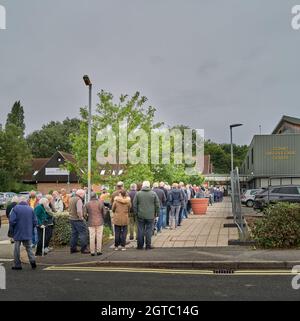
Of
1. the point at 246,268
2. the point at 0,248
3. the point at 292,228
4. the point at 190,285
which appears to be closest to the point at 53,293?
the point at 190,285

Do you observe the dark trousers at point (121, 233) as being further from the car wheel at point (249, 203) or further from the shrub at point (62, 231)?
the car wheel at point (249, 203)

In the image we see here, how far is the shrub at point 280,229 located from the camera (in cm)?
1326

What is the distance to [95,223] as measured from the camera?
1348 cm

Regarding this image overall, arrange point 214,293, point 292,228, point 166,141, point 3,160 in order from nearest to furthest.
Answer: point 214,293 → point 292,228 → point 166,141 → point 3,160

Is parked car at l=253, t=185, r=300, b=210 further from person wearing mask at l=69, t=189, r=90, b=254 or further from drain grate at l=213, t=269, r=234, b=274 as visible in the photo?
drain grate at l=213, t=269, r=234, b=274

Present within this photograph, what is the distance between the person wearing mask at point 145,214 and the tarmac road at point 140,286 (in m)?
2.79

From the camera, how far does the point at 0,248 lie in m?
16.1

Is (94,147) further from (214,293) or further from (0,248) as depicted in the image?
(214,293)

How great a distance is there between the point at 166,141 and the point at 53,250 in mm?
25455

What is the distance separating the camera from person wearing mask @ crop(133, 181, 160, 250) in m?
14.1

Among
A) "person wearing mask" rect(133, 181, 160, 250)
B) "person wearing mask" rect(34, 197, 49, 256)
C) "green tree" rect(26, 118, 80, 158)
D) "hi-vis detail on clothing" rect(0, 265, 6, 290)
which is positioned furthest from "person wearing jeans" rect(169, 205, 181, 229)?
"green tree" rect(26, 118, 80, 158)

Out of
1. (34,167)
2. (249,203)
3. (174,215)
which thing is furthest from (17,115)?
(174,215)

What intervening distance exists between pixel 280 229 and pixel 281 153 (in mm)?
46454

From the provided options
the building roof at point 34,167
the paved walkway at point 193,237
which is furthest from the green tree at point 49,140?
the paved walkway at point 193,237
